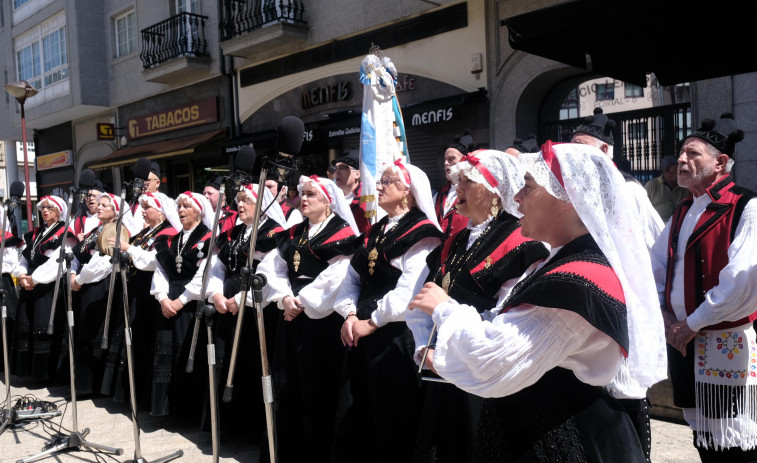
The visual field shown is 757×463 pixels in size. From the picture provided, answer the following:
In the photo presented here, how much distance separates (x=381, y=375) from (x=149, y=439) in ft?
8.35

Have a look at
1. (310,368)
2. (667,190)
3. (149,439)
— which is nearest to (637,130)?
(667,190)

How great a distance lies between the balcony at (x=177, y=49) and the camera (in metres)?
15.3

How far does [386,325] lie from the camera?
143 inches

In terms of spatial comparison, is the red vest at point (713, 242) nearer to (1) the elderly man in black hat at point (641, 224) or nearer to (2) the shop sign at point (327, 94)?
(1) the elderly man in black hat at point (641, 224)

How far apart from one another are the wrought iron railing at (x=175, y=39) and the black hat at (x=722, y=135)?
13.6m

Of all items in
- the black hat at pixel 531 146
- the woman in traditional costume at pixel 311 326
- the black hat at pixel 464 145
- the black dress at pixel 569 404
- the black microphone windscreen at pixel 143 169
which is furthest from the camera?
the black hat at pixel 464 145

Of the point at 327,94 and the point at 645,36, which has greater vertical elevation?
the point at 327,94

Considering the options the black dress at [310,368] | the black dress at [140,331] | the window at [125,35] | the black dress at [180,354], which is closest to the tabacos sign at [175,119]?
the window at [125,35]

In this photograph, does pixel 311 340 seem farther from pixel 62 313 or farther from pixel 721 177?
pixel 62 313

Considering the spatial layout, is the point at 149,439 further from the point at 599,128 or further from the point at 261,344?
the point at 599,128

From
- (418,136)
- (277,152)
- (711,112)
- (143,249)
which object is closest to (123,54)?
(418,136)

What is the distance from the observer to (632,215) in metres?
2.06

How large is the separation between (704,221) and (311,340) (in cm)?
238

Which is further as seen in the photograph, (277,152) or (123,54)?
(123,54)
